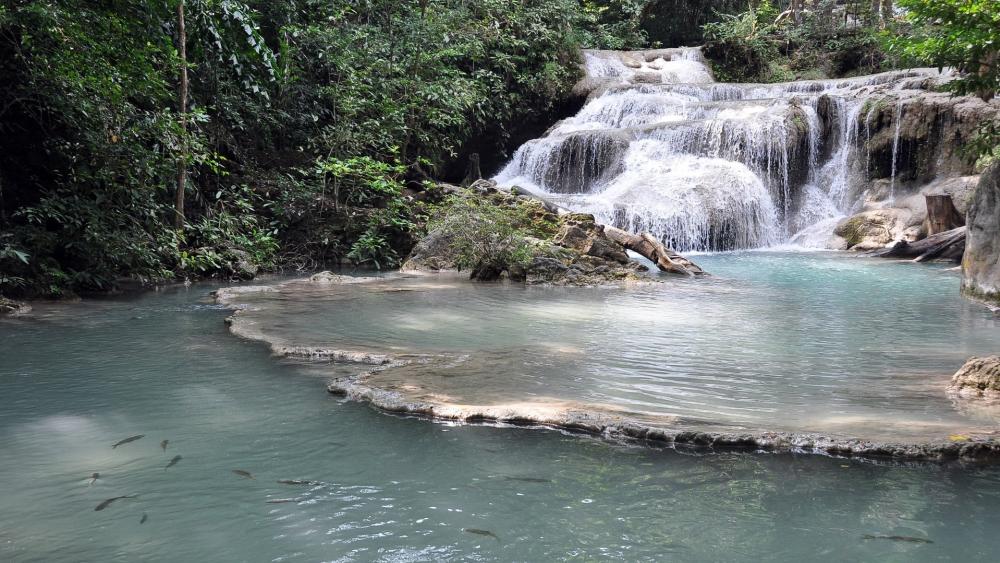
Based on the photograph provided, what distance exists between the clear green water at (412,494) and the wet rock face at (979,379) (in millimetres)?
1285

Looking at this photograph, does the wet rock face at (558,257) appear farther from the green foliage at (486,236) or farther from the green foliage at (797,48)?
the green foliage at (797,48)

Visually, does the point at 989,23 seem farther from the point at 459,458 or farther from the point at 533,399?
the point at 459,458

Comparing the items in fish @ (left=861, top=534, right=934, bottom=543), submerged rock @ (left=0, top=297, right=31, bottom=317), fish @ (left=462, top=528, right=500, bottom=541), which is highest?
submerged rock @ (left=0, top=297, right=31, bottom=317)

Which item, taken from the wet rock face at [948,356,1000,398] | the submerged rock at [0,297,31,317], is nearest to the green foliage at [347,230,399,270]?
the submerged rock at [0,297,31,317]

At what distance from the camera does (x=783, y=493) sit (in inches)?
129

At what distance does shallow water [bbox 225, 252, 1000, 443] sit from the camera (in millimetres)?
4273

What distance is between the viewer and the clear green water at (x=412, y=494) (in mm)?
2812

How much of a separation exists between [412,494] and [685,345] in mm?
3561

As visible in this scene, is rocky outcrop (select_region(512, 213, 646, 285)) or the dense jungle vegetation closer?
the dense jungle vegetation

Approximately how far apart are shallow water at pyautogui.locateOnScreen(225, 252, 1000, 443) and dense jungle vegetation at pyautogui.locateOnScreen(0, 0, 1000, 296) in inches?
92.3

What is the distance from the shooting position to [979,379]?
4578 mm

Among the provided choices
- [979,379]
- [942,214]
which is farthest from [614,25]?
[979,379]

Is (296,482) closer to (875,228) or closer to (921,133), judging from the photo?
(875,228)

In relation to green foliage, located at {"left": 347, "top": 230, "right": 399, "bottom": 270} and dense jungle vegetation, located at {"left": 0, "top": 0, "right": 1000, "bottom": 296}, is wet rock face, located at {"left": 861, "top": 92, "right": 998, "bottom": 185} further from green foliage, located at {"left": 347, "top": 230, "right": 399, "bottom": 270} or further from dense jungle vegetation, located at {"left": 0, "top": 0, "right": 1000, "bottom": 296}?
green foliage, located at {"left": 347, "top": 230, "right": 399, "bottom": 270}
